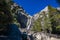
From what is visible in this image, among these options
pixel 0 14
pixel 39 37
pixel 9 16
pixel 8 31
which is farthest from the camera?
pixel 39 37

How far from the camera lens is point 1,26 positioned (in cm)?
1997

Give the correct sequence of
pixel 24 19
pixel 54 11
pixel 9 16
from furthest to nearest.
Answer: pixel 24 19, pixel 54 11, pixel 9 16

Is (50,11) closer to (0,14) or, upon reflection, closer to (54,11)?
(54,11)

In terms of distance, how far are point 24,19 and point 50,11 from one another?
20.3 metres

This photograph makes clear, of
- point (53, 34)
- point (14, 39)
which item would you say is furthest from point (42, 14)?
point (14, 39)

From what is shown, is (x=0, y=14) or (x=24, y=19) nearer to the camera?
(x=0, y=14)

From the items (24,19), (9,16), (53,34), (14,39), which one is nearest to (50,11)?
(53,34)

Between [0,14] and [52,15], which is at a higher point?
[52,15]

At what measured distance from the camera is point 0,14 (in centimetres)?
1927

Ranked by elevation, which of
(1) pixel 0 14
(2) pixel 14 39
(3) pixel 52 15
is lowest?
(2) pixel 14 39

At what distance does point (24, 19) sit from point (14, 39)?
46.4 meters

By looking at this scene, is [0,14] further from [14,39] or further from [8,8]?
[14,39]

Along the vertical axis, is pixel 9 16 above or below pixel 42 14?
below

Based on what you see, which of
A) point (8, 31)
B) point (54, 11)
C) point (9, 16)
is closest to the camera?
point (9, 16)
